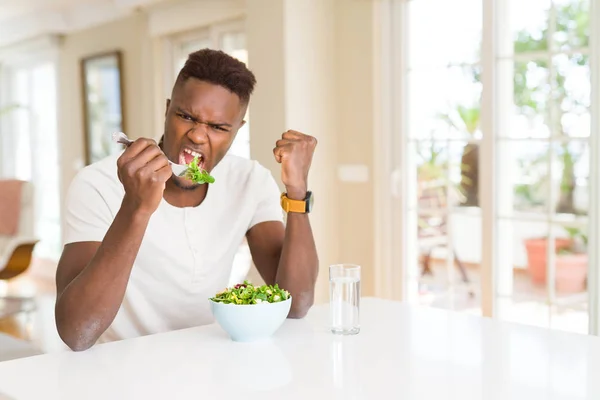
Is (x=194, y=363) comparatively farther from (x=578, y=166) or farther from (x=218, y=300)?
(x=578, y=166)

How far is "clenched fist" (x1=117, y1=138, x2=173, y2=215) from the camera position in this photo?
147 cm

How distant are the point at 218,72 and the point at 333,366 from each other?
0.84m

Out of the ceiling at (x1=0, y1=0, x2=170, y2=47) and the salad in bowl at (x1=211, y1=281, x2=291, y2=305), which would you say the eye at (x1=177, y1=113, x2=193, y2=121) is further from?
the ceiling at (x1=0, y1=0, x2=170, y2=47)

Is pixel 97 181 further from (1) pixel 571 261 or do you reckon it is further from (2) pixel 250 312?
(1) pixel 571 261

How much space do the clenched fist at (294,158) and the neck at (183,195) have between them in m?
0.24

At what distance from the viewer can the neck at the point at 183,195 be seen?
1916 millimetres

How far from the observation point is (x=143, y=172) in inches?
57.9

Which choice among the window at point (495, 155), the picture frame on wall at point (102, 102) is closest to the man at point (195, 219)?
the window at point (495, 155)

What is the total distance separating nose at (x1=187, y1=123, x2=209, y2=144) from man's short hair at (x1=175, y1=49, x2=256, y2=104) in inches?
4.6

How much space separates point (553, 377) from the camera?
1295 mm

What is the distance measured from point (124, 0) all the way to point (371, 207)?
109 inches

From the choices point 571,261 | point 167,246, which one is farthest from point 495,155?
point 167,246

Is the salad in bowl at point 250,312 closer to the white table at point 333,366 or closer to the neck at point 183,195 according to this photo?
the white table at point 333,366

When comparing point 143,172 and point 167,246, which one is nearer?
point 143,172
